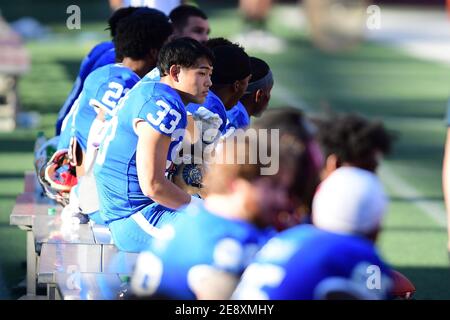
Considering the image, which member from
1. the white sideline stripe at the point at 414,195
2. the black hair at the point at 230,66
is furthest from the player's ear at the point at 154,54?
the white sideline stripe at the point at 414,195

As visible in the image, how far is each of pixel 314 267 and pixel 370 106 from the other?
13.4m

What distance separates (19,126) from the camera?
14383mm

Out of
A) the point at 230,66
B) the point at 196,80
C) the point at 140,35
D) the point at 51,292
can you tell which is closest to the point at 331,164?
the point at 196,80

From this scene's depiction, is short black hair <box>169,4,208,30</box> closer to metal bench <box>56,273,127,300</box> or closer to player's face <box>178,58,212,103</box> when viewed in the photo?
player's face <box>178,58,212,103</box>

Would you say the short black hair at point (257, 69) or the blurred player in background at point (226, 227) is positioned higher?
the short black hair at point (257, 69)

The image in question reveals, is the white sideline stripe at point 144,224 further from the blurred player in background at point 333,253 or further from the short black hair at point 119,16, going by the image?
the short black hair at point 119,16

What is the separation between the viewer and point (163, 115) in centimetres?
588

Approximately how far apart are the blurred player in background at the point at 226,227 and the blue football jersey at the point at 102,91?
3.00m

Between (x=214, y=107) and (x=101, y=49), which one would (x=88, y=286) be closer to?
(x=214, y=107)

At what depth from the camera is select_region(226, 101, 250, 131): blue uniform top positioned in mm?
6816

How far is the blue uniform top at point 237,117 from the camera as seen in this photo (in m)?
6.82

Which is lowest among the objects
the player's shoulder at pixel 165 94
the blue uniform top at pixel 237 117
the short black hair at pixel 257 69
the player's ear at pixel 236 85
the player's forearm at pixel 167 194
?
the player's forearm at pixel 167 194

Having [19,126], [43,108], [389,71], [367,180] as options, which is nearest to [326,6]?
[389,71]

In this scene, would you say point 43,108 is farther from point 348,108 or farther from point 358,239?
point 358,239
